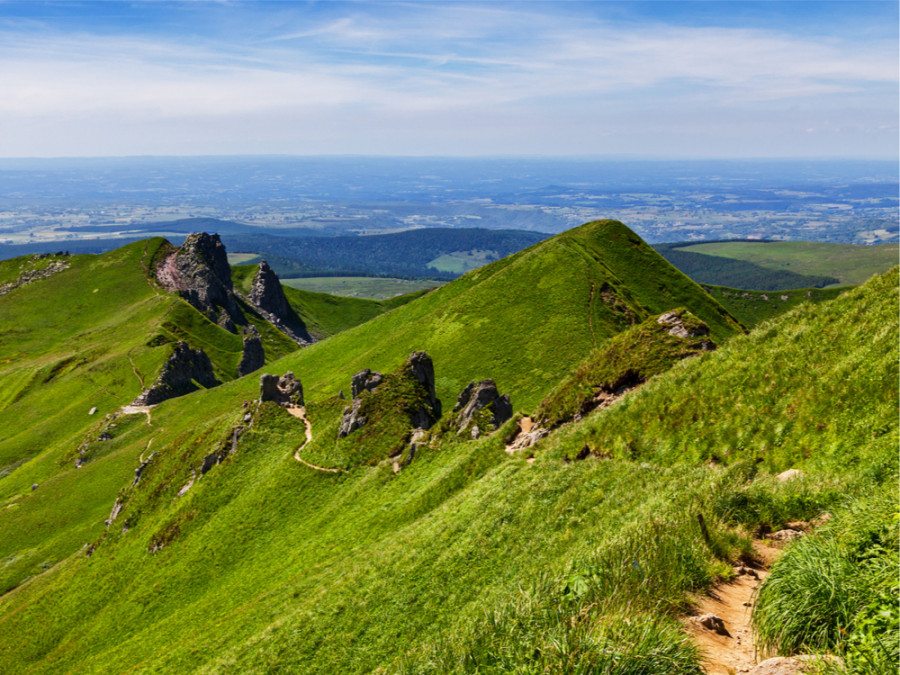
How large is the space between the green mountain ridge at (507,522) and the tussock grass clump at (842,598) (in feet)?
0.31

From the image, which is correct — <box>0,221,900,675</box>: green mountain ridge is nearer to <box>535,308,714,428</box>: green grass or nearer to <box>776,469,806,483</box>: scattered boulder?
<box>535,308,714,428</box>: green grass

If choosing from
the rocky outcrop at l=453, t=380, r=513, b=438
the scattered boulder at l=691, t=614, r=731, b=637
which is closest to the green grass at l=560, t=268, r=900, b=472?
the scattered boulder at l=691, t=614, r=731, b=637

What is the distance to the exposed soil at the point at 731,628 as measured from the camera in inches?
361

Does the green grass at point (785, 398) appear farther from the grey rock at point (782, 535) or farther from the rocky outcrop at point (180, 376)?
the rocky outcrop at point (180, 376)

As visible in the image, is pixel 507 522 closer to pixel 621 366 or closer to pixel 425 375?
pixel 621 366

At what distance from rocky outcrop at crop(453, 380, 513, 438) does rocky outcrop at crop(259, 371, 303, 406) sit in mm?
32716

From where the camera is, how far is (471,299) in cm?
10362

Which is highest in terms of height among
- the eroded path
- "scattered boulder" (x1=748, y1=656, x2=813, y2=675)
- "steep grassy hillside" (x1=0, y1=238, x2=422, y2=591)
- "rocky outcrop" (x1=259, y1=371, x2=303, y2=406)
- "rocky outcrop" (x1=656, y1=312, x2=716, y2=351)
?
"rocky outcrop" (x1=656, y1=312, x2=716, y2=351)

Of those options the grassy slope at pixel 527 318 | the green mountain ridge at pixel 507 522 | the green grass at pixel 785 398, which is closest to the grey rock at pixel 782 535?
the green mountain ridge at pixel 507 522

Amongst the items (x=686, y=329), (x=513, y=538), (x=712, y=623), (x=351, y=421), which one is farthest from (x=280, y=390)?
(x=712, y=623)

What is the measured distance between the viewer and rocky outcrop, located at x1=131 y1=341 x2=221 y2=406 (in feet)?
409

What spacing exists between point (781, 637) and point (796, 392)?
1709 cm

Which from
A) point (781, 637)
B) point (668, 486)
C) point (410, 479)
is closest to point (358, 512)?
point (410, 479)

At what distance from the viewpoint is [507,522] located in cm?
2531
